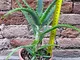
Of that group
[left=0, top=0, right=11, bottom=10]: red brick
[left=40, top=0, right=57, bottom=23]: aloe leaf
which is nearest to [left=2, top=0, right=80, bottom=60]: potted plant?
[left=40, top=0, right=57, bottom=23]: aloe leaf

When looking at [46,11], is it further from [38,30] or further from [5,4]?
[5,4]

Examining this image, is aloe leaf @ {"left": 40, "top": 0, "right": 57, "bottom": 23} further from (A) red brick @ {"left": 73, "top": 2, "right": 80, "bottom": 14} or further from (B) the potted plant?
(A) red brick @ {"left": 73, "top": 2, "right": 80, "bottom": 14}

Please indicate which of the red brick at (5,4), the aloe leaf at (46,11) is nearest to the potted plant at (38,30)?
the aloe leaf at (46,11)

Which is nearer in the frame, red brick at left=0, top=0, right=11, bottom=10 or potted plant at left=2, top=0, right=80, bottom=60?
potted plant at left=2, top=0, right=80, bottom=60

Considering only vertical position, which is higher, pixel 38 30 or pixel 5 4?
pixel 5 4

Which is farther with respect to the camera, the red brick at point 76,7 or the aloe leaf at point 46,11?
the red brick at point 76,7

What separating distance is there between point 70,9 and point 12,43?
514 mm

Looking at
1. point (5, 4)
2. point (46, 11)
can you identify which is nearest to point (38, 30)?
point (46, 11)

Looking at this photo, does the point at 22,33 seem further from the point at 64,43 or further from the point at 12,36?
the point at 64,43

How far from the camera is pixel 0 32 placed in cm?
163

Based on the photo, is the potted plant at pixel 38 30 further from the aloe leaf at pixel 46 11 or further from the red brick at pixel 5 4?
the red brick at pixel 5 4

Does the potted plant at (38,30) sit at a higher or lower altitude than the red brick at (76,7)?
lower

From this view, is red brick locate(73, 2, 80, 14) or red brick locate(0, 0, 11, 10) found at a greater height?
red brick locate(0, 0, 11, 10)

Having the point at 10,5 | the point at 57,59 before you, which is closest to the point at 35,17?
the point at 10,5
